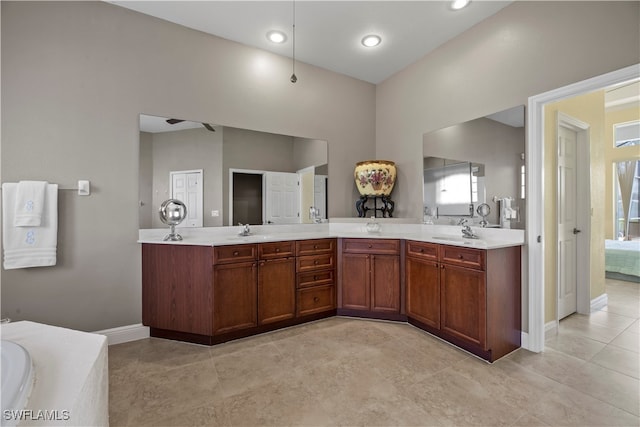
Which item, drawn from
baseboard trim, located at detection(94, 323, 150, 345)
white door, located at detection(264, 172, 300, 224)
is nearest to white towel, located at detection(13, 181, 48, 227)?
baseboard trim, located at detection(94, 323, 150, 345)

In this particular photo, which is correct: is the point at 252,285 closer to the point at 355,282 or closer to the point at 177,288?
the point at 177,288

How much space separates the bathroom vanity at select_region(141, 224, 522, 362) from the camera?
222cm

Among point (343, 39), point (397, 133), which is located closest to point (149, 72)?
point (343, 39)

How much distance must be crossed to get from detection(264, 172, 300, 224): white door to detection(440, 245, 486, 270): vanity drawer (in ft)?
5.39

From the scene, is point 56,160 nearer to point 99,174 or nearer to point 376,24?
point 99,174

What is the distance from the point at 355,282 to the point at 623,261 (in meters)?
4.59

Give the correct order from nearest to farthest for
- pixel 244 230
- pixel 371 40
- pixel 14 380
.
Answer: pixel 14 380, pixel 244 230, pixel 371 40

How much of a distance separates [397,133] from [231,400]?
3307 millimetres

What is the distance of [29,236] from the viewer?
2.11 metres

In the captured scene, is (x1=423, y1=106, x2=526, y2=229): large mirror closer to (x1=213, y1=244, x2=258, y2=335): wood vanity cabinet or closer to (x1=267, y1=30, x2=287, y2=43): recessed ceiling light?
(x1=267, y1=30, x2=287, y2=43): recessed ceiling light

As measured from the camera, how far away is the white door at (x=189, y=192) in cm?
270

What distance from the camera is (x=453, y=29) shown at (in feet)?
9.10

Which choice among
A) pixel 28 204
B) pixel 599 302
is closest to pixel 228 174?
pixel 28 204

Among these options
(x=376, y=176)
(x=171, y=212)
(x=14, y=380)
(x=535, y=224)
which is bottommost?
(x=14, y=380)
